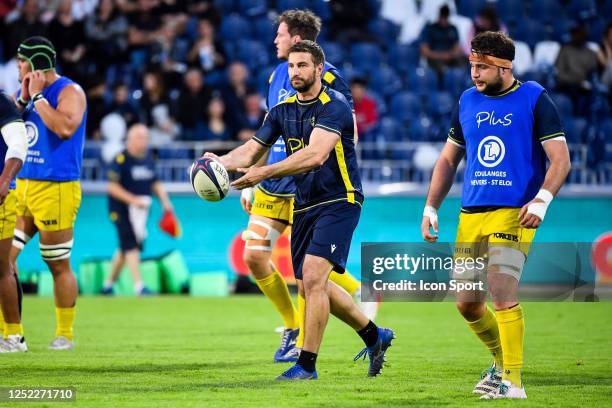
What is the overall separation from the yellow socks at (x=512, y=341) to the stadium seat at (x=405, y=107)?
13.1 m

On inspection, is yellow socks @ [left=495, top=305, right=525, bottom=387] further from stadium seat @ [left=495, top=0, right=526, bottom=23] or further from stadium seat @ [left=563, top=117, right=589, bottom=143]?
stadium seat @ [left=495, top=0, right=526, bottom=23]

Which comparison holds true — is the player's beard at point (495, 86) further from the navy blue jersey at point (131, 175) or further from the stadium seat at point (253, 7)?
the stadium seat at point (253, 7)

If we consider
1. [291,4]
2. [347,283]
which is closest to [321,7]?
[291,4]

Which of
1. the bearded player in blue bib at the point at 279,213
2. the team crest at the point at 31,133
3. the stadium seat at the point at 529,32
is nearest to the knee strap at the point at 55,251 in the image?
the team crest at the point at 31,133

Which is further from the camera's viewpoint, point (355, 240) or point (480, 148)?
point (355, 240)

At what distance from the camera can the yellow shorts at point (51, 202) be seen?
10086 millimetres

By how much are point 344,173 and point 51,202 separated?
3.33 meters

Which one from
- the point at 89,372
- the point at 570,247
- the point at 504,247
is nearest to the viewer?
the point at 504,247

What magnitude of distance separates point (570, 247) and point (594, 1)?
1334 centimetres

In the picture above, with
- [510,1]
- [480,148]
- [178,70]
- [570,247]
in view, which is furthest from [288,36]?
[510,1]

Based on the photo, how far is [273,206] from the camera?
9680 millimetres

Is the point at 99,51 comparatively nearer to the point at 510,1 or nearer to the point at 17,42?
the point at 17,42

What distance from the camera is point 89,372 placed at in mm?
8406

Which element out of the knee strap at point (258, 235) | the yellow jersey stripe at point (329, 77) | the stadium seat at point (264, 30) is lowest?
the knee strap at point (258, 235)
